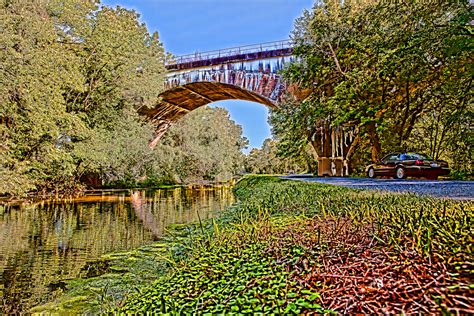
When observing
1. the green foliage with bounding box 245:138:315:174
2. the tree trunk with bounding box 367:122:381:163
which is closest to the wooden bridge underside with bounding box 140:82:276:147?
the green foliage with bounding box 245:138:315:174

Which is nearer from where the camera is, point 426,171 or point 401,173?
point 426,171

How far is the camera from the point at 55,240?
707 cm

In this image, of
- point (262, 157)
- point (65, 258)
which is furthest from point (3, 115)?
point (262, 157)

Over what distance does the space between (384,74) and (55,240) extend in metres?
8.77

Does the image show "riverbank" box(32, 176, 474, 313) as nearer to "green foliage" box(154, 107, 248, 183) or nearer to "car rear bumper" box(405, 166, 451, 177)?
"car rear bumper" box(405, 166, 451, 177)

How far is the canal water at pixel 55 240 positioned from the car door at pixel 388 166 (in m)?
7.06

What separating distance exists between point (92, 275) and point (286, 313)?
3.75 meters

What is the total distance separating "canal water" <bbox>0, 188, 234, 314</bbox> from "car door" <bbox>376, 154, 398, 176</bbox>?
7.06 metres

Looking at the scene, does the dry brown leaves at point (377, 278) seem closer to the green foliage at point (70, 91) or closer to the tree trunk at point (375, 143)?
the green foliage at point (70, 91)

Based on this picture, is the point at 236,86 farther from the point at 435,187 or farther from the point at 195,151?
the point at 435,187

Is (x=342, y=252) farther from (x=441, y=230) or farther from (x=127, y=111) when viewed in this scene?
(x=127, y=111)

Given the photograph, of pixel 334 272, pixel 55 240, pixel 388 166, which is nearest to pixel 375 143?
pixel 388 166

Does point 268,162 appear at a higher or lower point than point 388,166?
higher

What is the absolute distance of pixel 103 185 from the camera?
2275 centimetres
